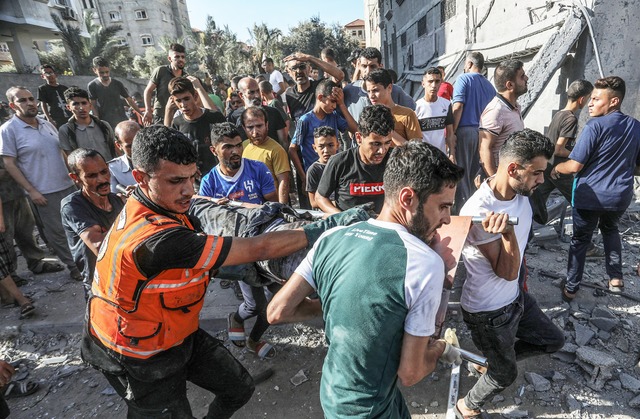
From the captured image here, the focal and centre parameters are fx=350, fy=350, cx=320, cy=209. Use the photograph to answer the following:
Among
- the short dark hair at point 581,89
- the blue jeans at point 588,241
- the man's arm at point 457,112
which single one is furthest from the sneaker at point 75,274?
the short dark hair at point 581,89

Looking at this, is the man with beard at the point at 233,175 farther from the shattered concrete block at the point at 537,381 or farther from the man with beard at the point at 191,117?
the shattered concrete block at the point at 537,381

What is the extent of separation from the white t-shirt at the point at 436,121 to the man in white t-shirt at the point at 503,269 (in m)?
2.76

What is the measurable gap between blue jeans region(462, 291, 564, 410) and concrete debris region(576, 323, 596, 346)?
0.85 meters

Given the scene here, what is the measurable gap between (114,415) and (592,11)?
26.0ft

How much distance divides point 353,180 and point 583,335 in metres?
2.35

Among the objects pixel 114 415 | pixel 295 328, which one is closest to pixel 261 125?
pixel 295 328

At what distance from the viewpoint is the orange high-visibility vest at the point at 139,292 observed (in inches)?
63.7

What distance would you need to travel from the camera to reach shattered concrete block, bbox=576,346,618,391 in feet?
8.51

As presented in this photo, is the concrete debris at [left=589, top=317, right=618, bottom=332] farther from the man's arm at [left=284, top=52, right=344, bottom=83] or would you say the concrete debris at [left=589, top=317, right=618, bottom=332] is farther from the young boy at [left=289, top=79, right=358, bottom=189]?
the man's arm at [left=284, top=52, right=344, bottom=83]

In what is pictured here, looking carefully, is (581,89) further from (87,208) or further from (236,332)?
(87,208)

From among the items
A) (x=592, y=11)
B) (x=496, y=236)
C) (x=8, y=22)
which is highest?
(x=8, y=22)

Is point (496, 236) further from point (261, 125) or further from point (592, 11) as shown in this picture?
point (592, 11)

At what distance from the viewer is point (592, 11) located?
5387 mm

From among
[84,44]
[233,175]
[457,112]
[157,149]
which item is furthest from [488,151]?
[84,44]
